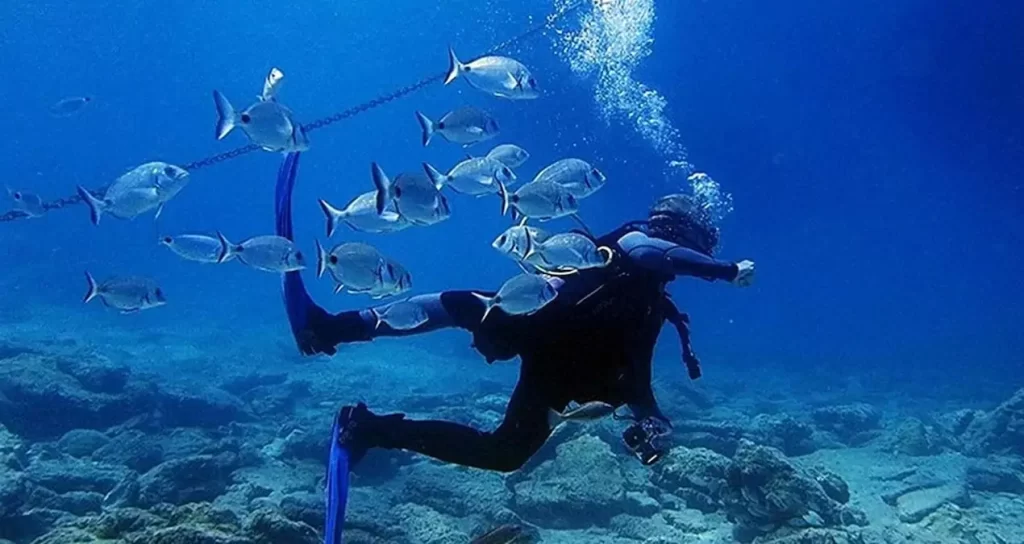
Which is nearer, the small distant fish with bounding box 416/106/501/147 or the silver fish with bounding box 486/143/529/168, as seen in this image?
the small distant fish with bounding box 416/106/501/147

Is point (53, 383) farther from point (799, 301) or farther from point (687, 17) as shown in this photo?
point (799, 301)

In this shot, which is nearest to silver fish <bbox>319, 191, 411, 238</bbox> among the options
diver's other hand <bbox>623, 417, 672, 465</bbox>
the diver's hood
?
the diver's hood

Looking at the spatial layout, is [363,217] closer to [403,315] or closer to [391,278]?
[391,278]

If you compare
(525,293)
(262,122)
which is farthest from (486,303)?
(262,122)

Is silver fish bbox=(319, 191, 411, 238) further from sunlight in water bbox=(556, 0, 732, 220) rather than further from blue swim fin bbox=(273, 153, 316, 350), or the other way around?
sunlight in water bbox=(556, 0, 732, 220)

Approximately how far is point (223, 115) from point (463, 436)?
3.07 metres

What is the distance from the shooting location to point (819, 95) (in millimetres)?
39656

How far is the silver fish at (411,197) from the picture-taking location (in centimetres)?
452

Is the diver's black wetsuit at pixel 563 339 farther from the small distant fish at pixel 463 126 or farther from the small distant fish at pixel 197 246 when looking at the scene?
the small distant fish at pixel 463 126

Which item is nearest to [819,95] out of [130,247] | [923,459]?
[923,459]

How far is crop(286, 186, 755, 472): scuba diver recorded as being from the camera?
16.1 feet

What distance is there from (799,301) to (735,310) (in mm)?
16324

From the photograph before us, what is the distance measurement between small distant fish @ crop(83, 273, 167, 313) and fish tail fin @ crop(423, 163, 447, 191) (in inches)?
101

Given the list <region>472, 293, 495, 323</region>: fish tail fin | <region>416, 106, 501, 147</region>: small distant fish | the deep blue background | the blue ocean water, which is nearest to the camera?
<region>472, 293, 495, 323</region>: fish tail fin
